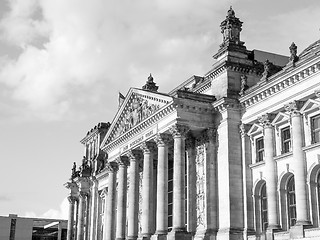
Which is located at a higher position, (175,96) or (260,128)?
(175,96)

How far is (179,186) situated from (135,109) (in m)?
10.5

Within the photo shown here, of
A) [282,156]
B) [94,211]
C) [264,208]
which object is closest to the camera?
[282,156]

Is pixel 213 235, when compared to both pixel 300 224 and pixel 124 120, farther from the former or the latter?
pixel 124 120

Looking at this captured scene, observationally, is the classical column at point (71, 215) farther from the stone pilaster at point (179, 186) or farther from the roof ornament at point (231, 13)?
the roof ornament at point (231, 13)

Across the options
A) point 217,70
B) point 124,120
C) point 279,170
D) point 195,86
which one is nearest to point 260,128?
point 279,170

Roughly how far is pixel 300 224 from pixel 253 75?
13.9m

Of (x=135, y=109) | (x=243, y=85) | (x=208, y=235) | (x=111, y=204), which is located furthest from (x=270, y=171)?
(x=111, y=204)

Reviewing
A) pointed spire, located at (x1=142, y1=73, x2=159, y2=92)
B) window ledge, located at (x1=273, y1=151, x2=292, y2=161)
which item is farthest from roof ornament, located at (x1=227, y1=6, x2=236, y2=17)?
window ledge, located at (x1=273, y1=151, x2=292, y2=161)

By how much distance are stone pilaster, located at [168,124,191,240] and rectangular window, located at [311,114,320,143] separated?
9923 mm

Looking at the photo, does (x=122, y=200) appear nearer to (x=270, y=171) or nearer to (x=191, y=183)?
(x=191, y=183)

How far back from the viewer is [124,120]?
4931 centimetres

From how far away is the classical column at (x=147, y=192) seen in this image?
43.4m

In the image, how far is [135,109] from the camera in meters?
46.8

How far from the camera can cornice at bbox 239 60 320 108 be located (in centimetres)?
3238
